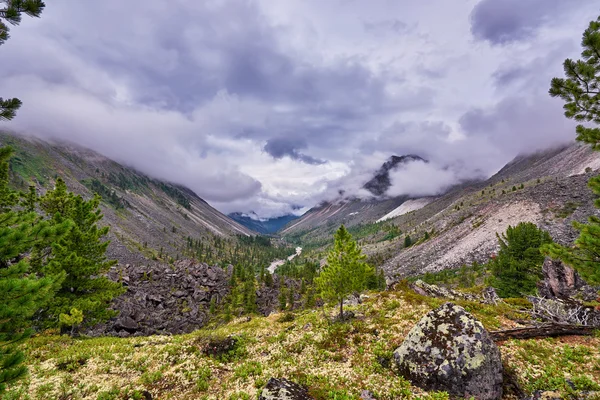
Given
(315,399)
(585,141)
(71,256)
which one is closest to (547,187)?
(585,141)

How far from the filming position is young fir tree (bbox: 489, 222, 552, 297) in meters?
42.3

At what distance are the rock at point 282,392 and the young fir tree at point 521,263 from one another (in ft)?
148

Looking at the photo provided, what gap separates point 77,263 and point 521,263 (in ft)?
202

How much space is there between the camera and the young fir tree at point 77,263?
88.9 ft

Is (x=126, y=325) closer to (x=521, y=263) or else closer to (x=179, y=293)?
(x=179, y=293)

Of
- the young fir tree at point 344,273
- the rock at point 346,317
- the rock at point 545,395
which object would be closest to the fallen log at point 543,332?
the rock at point 545,395

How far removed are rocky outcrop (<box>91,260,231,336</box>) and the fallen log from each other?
6497 cm

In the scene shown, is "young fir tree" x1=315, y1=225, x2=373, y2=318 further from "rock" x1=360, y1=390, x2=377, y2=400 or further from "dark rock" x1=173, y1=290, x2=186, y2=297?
"dark rock" x1=173, y1=290, x2=186, y2=297

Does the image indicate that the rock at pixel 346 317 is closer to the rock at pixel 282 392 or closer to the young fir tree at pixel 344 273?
the young fir tree at pixel 344 273

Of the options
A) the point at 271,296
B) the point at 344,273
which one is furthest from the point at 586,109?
the point at 271,296

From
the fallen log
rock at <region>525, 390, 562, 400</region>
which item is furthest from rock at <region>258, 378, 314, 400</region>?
the fallen log

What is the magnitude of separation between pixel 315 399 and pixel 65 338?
2817 centimetres

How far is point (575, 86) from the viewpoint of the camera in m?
14.9

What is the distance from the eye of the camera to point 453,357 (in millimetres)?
14055
